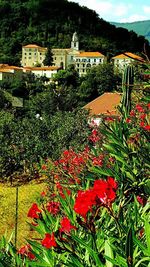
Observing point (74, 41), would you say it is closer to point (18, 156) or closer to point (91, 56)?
point (91, 56)

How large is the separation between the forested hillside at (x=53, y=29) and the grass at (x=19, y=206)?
7165cm

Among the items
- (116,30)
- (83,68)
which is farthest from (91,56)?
(116,30)

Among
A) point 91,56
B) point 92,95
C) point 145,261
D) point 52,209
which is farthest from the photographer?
point 91,56

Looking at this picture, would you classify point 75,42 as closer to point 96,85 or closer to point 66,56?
point 66,56

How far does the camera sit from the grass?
1057 cm

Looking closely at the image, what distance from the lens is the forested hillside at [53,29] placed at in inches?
3575

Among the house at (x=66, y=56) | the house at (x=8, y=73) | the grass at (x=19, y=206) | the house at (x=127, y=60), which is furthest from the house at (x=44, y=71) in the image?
the grass at (x=19, y=206)

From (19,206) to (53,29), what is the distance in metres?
85.6

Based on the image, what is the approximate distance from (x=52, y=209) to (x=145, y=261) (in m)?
1.57

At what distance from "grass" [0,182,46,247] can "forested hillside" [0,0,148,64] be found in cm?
7165

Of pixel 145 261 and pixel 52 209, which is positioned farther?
pixel 52 209

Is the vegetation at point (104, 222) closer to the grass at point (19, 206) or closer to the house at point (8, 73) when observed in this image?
the grass at point (19, 206)

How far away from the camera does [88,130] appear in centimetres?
1708

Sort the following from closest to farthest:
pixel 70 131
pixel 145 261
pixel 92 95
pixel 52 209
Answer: pixel 145 261
pixel 52 209
pixel 70 131
pixel 92 95
